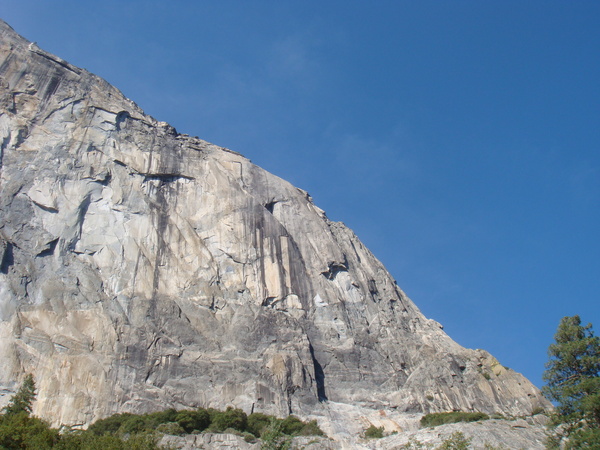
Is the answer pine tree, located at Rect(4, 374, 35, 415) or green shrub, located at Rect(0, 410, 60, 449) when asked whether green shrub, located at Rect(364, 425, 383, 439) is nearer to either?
pine tree, located at Rect(4, 374, 35, 415)

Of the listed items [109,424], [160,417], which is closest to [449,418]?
[160,417]

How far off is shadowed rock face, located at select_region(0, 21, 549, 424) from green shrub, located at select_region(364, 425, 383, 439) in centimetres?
424

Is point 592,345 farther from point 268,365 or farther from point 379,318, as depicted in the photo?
point 379,318

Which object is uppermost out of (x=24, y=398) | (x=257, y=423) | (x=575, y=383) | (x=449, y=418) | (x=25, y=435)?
(x=449, y=418)

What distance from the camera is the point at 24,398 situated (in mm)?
49500

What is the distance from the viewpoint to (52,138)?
71812 millimetres

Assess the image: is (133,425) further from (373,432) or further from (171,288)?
(373,432)

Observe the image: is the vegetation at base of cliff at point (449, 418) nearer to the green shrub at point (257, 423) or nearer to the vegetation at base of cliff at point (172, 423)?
the vegetation at base of cliff at point (172, 423)

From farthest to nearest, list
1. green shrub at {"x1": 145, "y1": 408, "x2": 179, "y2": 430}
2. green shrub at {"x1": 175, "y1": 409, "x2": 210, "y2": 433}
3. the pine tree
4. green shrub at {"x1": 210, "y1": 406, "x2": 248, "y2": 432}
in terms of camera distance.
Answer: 1. green shrub at {"x1": 210, "y1": 406, "x2": 248, "y2": 432}
2. green shrub at {"x1": 175, "y1": 409, "x2": 210, "y2": 433}
3. green shrub at {"x1": 145, "y1": 408, "x2": 179, "y2": 430}
4. the pine tree

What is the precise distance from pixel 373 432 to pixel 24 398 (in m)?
27.7

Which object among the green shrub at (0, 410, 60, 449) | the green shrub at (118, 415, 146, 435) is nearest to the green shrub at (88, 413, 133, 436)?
the green shrub at (118, 415, 146, 435)

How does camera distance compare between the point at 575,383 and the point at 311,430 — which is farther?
the point at 311,430

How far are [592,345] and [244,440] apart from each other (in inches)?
971

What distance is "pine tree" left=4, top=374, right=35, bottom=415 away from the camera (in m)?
47.6
